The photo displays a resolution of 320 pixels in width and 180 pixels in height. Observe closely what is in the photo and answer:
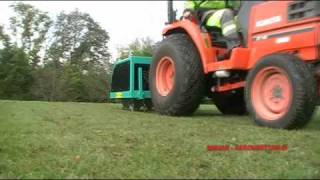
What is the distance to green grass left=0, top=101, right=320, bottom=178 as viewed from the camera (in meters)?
4.23

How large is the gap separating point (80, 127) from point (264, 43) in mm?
2602

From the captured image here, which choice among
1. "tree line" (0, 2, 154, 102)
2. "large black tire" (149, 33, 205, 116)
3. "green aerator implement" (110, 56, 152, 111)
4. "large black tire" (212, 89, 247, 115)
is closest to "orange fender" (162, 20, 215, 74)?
"large black tire" (149, 33, 205, 116)

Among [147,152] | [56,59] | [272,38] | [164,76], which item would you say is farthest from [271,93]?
[56,59]

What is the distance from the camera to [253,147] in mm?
5184

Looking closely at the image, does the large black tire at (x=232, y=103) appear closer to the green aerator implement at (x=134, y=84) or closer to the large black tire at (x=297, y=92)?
the green aerator implement at (x=134, y=84)

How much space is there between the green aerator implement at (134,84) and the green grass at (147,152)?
12.6 feet

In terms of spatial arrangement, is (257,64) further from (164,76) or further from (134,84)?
(134,84)

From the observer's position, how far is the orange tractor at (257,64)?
656cm

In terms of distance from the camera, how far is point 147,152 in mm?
4898

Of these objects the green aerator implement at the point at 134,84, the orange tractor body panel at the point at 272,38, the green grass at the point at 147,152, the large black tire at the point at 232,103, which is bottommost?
the green grass at the point at 147,152

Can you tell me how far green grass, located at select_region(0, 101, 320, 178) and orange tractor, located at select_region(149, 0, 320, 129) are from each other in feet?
1.39

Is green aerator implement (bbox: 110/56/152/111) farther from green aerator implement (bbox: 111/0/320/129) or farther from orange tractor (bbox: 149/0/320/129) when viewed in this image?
orange tractor (bbox: 149/0/320/129)

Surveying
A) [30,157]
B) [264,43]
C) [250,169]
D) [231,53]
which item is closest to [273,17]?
[264,43]

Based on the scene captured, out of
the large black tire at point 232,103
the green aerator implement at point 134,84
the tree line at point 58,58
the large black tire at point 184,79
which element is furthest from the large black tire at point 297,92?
the tree line at point 58,58
